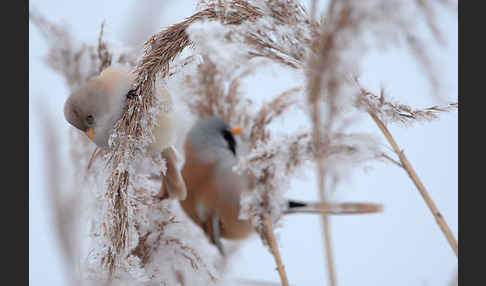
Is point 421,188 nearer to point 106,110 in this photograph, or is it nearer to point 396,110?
point 396,110

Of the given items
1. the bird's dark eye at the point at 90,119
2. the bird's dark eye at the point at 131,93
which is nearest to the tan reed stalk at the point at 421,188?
the bird's dark eye at the point at 131,93

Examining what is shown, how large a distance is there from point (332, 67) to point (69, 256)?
40 cm

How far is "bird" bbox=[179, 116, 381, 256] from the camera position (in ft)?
2.80

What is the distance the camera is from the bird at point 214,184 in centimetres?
85

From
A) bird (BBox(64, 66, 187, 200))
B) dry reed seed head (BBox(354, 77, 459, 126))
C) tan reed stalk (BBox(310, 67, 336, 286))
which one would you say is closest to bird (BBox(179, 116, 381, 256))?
bird (BBox(64, 66, 187, 200))

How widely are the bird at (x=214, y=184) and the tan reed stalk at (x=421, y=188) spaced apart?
0.42 metres

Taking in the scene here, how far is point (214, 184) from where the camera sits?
854 mm

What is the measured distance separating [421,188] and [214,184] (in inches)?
19.0

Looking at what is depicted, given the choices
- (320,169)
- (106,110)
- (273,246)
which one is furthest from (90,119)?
(320,169)

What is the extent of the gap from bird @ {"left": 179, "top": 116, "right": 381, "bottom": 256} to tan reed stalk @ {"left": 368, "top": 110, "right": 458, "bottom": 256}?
0.42 meters

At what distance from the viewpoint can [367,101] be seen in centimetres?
45

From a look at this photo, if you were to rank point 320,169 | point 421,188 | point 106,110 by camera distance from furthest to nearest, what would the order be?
point 106,110, point 421,188, point 320,169

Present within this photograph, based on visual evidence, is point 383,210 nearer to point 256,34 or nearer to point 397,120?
point 397,120

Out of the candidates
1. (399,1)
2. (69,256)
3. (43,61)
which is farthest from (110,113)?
(399,1)
